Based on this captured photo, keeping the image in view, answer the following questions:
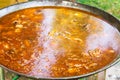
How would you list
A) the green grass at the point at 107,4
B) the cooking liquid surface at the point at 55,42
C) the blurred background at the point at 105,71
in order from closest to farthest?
the cooking liquid surface at the point at 55,42 → the blurred background at the point at 105,71 → the green grass at the point at 107,4

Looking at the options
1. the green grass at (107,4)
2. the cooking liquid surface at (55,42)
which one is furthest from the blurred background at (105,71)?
the cooking liquid surface at (55,42)

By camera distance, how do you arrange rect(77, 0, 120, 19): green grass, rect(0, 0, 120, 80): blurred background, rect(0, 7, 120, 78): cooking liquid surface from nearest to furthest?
rect(0, 7, 120, 78): cooking liquid surface, rect(0, 0, 120, 80): blurred background, rect(77, 0, 120, 19): green grass

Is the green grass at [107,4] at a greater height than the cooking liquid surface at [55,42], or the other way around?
the green grass at [107,4]

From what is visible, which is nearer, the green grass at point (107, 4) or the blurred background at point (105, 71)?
the blurred background at point (105, 71)

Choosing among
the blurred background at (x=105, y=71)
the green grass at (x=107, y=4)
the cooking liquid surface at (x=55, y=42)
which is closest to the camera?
the cooking liquid surface at (x=55, y=42)

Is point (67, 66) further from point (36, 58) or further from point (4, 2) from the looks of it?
point (4, 2)

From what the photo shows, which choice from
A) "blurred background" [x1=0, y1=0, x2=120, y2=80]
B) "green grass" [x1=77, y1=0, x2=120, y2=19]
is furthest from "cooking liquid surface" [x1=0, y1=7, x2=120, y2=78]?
"green grass" [x1=77, y1=0, x2=120, y2=19]

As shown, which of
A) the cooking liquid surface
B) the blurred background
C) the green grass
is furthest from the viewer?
the green grass

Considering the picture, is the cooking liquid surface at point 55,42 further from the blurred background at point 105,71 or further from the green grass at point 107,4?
the green grass at point 107,4

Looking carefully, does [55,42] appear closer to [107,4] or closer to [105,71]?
[105,71]

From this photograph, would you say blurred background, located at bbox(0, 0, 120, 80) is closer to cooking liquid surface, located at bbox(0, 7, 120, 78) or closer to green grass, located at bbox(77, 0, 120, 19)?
green grass, located at bbox(77, 0, 120, 19)
